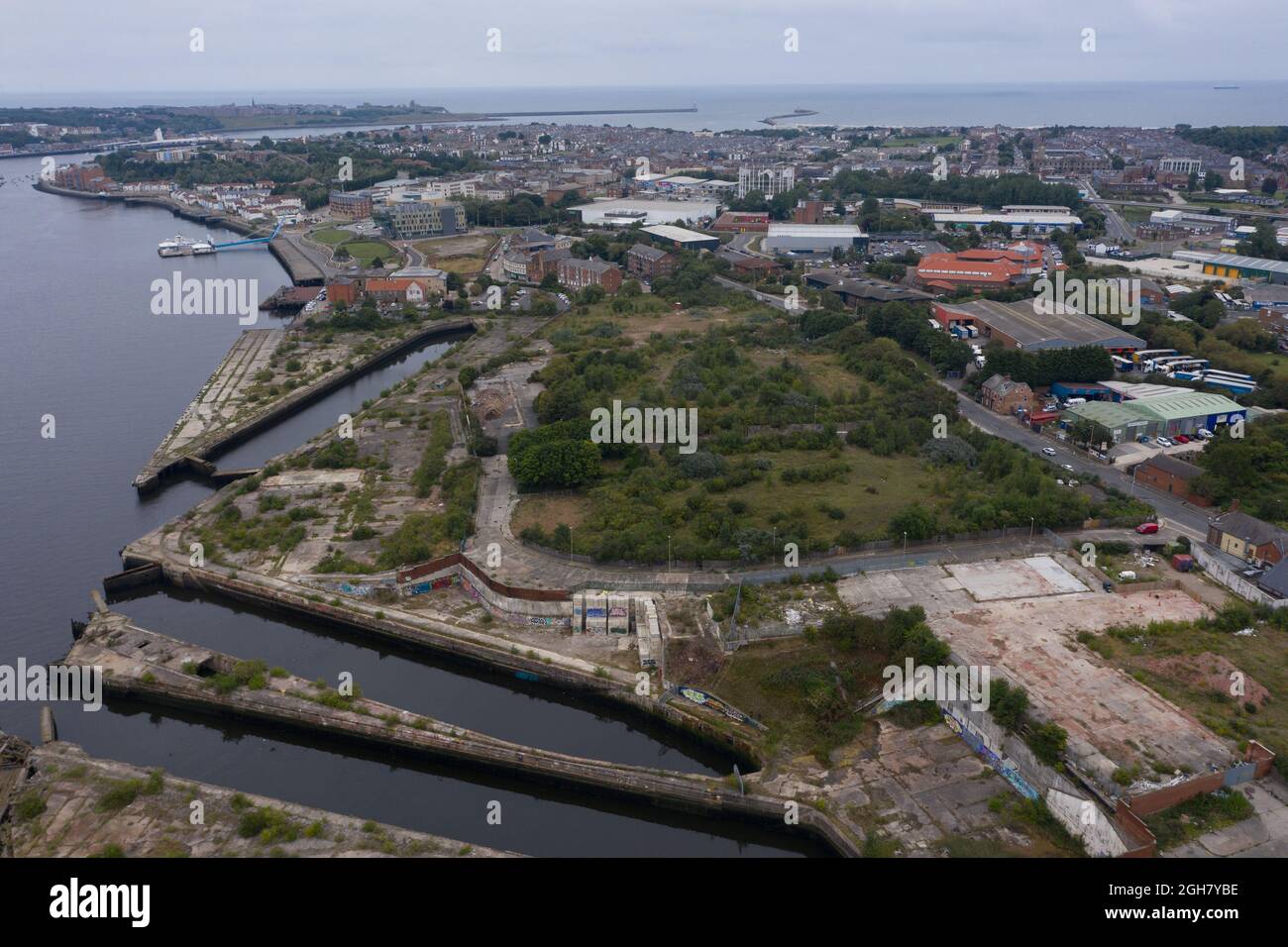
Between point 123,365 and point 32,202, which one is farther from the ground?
point 32,202

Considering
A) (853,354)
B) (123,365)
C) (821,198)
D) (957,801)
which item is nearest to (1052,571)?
(957,801)

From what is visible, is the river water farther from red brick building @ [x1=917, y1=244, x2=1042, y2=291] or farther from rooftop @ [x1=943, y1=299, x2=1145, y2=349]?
red brick building @ [x1=917, y1=244, x2=1042, y2=291]

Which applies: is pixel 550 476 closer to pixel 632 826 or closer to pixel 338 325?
pixel 632 826

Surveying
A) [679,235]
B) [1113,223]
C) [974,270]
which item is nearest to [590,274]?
[679,235]

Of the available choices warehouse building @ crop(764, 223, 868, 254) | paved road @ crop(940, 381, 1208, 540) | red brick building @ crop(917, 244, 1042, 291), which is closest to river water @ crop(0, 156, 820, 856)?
paved road @ crop(940, 381, 1208, 540)

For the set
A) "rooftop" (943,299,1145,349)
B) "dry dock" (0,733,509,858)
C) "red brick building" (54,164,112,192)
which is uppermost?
"red brick building" (54,164,112,192)

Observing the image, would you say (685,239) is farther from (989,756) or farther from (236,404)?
(989,756)

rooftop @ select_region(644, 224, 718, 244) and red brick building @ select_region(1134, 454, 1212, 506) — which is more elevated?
rooftop @ select_region(644, 224, 718, 244)
